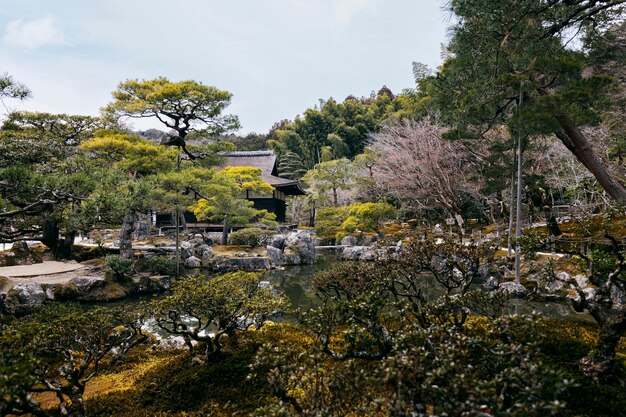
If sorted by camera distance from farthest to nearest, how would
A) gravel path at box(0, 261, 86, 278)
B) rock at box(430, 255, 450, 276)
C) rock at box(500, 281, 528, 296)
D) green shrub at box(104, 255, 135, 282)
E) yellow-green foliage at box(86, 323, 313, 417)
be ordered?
green shrub at box(104, 255, 135, 282) < gravel path at box(0, 261, 86, 278) < rock at box(500, 281, 528, 296) < rock at box(430, 255, 450, 276) < yellow-green foliage at box(86, 323, 313, 417)

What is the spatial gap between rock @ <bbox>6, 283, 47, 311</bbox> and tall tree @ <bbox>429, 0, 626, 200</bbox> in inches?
429

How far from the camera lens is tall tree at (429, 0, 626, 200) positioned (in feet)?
15.8

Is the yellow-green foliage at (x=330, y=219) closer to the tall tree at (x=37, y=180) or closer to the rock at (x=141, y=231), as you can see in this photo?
the rock at (x=141, y=231)

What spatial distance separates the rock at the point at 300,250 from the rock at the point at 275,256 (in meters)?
0.31

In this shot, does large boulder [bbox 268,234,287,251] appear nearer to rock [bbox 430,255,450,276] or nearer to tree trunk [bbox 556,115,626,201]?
rock [bbox 430,255,450,276]

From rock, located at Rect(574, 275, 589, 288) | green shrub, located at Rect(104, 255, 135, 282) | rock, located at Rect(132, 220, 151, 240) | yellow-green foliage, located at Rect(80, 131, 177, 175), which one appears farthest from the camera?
rock, located at Rect(132, 220, 151, 240)

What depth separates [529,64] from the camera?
18.9ft

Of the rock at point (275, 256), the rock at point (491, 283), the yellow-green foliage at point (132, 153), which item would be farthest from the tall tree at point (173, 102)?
the rock at point (491, 283)

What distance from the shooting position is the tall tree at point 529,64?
481cm

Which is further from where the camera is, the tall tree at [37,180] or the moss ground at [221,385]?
the tall tree at [37,180]

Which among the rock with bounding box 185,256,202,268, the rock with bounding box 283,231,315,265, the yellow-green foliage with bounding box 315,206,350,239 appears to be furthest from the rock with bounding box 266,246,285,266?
the yellow-green foliage with bounding box 315,206,350,239

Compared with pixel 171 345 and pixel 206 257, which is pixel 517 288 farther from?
pixel 206 257

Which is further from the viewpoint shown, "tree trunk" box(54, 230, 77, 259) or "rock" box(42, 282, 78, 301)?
"tree trunk" box(54, 230, 77, 259)

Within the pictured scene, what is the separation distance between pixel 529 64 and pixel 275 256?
13127 mm
